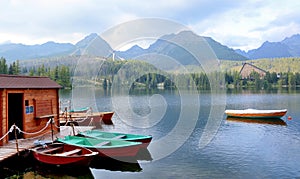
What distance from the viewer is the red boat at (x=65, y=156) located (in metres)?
14.7

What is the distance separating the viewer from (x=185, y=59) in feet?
75.4

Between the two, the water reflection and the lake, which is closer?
the lake

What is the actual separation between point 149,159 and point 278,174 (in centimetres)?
760

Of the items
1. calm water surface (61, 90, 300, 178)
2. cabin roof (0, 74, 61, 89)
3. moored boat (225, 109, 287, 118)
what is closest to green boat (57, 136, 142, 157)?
calm water surface (61, 90, 300, 178)

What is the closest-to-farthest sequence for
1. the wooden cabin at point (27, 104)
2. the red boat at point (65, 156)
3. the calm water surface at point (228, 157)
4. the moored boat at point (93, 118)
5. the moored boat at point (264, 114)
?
the red boat at point (65, 156), the calm water surface at point (228, 157), the wooden cabin at point (27, 104), the moored boat at point (93, 118), the moored boat at point (264, 114)

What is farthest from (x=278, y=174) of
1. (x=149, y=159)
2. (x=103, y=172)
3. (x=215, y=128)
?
(x=215, y=128)

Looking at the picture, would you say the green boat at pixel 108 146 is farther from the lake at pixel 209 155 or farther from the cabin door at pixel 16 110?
the cabin door at pixel 16 110

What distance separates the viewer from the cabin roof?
53.3ft

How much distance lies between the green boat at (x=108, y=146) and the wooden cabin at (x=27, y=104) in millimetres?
2367

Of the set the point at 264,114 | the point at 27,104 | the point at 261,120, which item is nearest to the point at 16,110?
the point at 27,104

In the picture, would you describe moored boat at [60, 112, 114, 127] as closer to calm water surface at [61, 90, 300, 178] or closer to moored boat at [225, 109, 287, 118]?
calm water surface at [61, 90, 300, 178]

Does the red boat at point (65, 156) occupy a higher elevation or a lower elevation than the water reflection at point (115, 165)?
higher

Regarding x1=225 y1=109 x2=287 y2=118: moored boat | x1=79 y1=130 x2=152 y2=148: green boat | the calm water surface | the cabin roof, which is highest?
the cabin roof

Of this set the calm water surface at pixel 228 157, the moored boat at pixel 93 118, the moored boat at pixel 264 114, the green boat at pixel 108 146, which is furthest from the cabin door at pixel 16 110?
the moored boat at pixel 264 114
